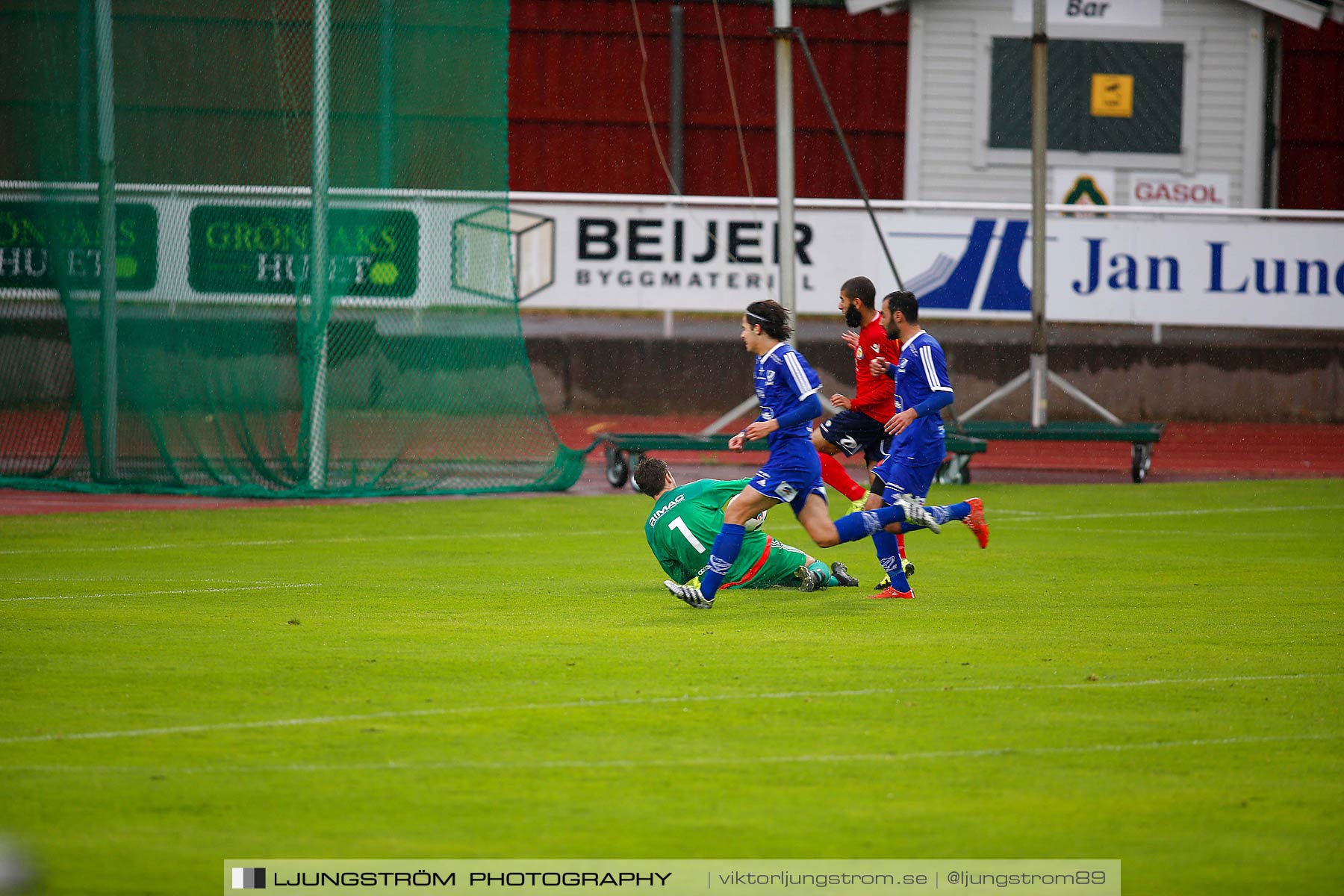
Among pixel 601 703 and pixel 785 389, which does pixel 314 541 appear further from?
pixel 601 703

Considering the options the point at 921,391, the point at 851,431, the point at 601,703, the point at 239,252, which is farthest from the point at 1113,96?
the point at 601,703

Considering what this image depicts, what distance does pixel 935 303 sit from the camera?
68.1ft

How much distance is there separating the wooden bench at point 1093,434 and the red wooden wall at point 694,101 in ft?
41.4

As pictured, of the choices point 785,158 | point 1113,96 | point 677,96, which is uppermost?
point 677,96

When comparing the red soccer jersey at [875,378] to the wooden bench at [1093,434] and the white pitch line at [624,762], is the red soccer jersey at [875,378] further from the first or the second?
the white pitch line at [624,762]

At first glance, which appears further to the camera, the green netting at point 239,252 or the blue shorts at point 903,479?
the green netting at point 239,252

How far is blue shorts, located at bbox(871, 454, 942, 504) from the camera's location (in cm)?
1003

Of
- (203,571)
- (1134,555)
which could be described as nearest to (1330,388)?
(1134,555)

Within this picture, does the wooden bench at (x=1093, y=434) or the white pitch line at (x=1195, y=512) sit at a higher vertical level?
the wooden bench at (x=1093, y=434)

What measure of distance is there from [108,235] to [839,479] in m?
7.83

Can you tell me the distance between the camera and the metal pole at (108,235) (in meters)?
15.9

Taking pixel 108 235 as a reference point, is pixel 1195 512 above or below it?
below

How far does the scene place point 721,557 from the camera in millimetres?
9383

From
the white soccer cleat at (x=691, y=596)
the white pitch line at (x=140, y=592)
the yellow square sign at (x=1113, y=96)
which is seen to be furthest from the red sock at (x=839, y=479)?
the yellow square sign at (x=1113, y=96)
